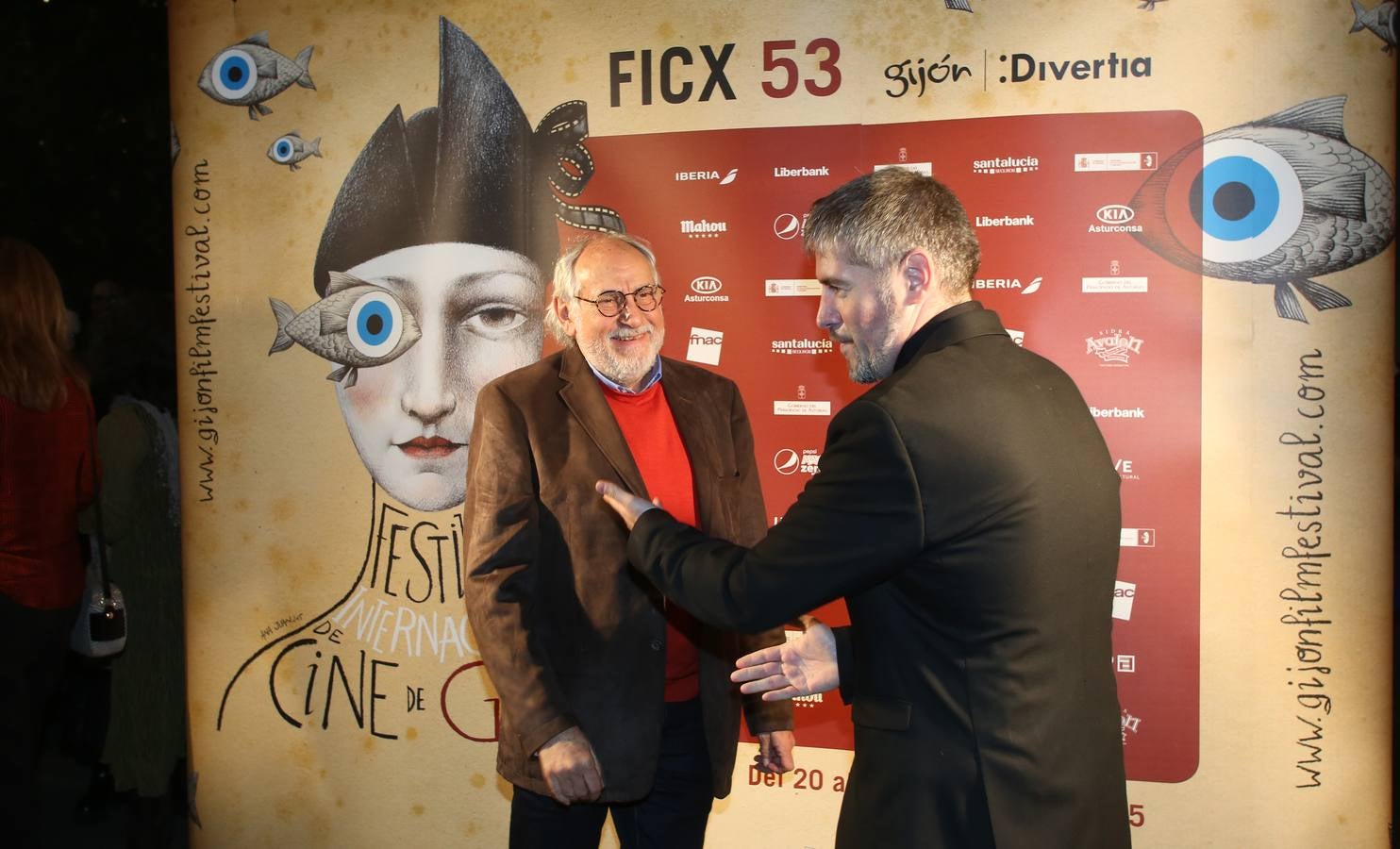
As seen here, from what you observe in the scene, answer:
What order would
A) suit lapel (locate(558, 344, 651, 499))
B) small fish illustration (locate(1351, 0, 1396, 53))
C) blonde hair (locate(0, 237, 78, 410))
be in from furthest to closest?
1. blonde hair (locate(0, 237, 78, 410))
2. small fish illustration (locate(1351, 0, 1396, 53))
3. suit lapel (locate(558, 344, 651, 499))

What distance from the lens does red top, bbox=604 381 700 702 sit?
2322 mm

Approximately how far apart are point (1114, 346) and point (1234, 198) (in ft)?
1.66

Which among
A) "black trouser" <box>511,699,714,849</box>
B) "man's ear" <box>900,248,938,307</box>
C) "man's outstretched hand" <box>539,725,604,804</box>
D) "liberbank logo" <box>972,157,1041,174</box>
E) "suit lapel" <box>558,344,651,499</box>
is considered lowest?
"black trouser" <box>511,699,714,849</box>

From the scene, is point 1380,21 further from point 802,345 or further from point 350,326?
point 350,326

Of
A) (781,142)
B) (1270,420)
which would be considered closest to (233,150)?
(781,142)

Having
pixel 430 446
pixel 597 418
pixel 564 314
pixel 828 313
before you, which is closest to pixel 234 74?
pixel 430 446

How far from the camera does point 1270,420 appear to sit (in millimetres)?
2953

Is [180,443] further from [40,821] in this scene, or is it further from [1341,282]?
[1341,282]

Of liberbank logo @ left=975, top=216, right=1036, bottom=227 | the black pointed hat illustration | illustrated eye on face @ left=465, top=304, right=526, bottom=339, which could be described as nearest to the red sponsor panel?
liberbank logo @ left=975, top=216, right=1036, bottom=227

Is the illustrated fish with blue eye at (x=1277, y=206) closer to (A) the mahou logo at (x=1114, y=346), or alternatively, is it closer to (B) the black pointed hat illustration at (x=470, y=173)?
(A) the mahou logo at (x=1114, y=346)

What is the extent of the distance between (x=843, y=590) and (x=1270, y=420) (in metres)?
1.93

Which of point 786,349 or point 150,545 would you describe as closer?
point 786,349

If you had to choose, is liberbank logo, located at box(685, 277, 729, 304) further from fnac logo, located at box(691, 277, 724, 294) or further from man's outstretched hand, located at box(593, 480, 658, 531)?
man's outstretched hand, located at box(593, 480, 658, 531)

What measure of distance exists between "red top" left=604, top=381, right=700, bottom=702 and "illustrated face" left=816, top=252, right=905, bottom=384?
66 centimetres
